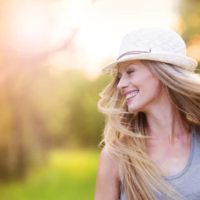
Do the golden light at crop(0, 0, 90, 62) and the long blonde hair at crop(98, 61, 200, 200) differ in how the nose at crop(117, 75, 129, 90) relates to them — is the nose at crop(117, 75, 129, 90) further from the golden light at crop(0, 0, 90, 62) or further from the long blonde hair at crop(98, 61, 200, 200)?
the golden light at crop(0, 0, 90, 62)

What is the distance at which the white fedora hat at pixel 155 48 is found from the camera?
176 cm

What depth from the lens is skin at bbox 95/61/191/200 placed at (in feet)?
5.83

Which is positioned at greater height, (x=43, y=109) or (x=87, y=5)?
(x=87, y=5)

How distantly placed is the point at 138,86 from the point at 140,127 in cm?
15

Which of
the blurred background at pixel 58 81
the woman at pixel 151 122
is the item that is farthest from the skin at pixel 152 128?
the blurred background at pixel 58 81

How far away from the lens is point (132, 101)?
1.76 m

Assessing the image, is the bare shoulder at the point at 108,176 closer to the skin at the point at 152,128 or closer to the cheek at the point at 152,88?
the skin at the point at 152,128

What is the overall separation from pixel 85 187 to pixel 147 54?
6.52ft

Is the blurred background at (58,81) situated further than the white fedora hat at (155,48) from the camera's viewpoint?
Yes

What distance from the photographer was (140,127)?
73.2 inches

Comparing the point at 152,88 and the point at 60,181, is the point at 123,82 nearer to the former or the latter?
the point at 152,88

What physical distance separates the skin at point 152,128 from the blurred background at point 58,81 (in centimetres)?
170


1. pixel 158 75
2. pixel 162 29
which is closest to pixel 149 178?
pixel 158 75

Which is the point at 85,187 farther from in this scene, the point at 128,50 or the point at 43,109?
the point at 128,50
